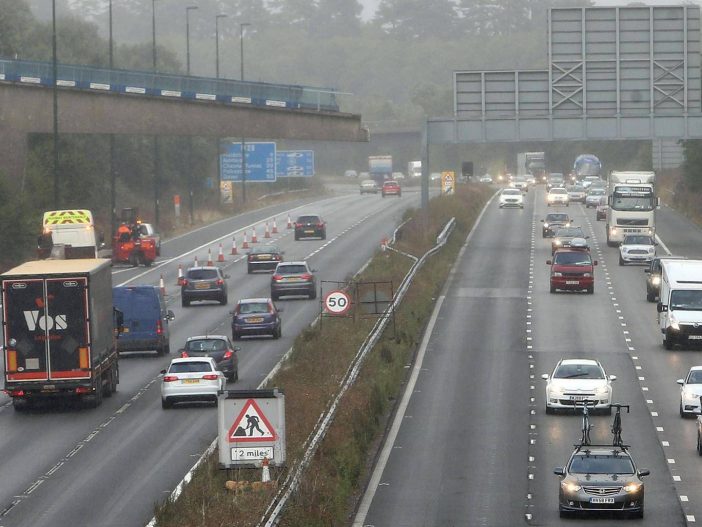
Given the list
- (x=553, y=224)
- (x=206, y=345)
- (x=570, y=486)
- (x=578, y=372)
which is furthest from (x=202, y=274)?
(x=570, y=486)

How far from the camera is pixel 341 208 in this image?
120 m

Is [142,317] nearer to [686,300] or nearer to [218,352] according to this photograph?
[218,352]

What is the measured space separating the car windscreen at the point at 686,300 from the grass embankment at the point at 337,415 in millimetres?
7921

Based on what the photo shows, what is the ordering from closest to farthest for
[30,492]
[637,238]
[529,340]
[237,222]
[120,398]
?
[30,492] → [120,398] → [529,340] → [637,238] → [237,222]

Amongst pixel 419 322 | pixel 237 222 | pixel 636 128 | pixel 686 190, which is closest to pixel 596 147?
pixel 686 190

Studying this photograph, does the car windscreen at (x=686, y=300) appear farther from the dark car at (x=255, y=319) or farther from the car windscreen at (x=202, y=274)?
the car windscreen at (x=202, y=274)

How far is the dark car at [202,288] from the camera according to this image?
6112 cm

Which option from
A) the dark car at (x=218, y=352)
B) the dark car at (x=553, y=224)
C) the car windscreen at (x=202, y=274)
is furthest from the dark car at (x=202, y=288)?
the dark car at (x=553, y=224)

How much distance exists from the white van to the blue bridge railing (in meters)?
29.3

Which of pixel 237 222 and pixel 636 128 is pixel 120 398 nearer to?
pixel 636 128

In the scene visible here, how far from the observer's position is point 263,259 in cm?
7381

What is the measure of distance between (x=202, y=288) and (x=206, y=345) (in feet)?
66.3

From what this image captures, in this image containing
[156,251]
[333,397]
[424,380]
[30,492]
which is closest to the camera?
[30,492]

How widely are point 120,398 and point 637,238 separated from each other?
3902 cm
